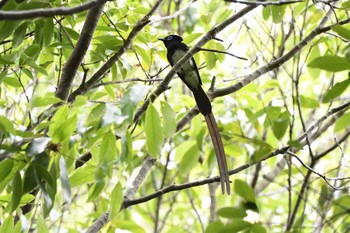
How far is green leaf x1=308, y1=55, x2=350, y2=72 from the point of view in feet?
4.86

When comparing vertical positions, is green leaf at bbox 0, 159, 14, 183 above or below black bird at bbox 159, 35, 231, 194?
below

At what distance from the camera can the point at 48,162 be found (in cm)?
123

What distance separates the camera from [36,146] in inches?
47.2

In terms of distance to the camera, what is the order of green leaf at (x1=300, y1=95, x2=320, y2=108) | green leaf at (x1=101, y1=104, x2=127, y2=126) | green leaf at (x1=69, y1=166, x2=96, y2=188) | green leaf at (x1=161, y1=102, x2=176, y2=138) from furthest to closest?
green leaf at (x1=300, y1=95, x2=320, y2=108) → green leaf at (x1=69, y1=166, x2=96, y2=188) → green leaf at (x1=161, y1=102, x2=176, y2=138) → green leaf at (x1=101, y1=104, x2=127, y2=126)

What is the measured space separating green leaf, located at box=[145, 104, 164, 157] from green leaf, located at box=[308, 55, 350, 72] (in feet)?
1.34

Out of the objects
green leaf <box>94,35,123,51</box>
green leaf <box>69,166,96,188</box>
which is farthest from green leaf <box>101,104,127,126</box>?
green leaf <box>94,35,123,51</box>

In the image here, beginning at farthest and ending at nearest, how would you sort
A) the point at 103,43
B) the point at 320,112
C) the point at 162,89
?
the point at 320,112
the point at 103,43
the point at 162,89

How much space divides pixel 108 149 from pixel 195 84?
Answer: 3.19ft

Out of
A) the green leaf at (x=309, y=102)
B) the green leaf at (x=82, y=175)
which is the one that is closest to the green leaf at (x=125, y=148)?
the green leaf at (x=82, y=175)

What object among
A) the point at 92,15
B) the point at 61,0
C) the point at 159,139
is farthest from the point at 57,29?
the point at 159,139

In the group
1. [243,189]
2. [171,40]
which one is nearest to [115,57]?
[171,40]

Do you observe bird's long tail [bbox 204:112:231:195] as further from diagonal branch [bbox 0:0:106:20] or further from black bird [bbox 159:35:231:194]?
diagonal branch [bbox 0:0:106:20]

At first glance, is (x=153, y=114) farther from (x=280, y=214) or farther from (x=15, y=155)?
(x=280, y=214)

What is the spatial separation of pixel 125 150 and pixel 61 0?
751 millimetres
